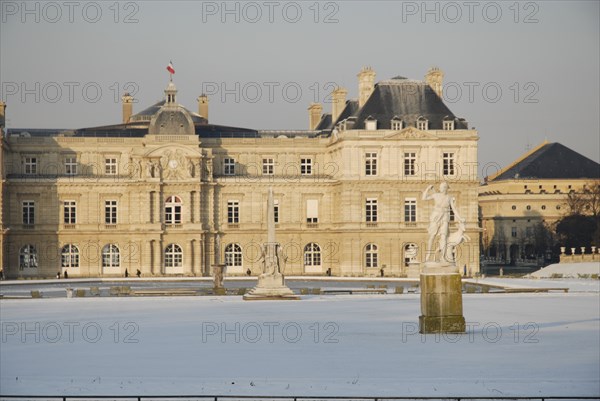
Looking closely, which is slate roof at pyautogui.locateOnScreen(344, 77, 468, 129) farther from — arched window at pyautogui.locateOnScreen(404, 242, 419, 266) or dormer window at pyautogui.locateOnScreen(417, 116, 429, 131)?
arched window at pyautogui.locateOnScreen(404, 242, 419, 266)

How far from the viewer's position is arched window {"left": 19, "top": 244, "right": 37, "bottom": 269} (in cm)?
7538

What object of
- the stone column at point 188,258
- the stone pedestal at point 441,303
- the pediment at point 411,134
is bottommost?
the stone pedestal at point 441,303

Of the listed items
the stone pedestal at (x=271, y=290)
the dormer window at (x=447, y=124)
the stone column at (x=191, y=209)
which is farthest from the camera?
the dormer window at (x=447, y=124)

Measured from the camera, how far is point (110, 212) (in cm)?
7669

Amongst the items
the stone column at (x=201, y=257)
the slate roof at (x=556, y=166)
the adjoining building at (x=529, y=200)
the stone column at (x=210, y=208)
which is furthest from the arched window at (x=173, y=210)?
the slate roof at (x=556, y=166)

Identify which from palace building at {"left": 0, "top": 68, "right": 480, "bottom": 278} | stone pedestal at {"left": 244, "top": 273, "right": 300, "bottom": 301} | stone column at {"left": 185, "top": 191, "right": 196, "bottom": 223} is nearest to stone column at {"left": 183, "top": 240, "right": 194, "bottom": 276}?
palace building at {"left": 0, "top": 68, "right": 480, "bottom": 278}

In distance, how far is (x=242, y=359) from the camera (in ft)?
87.9

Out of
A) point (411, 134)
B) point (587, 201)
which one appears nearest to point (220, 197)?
point (411, 134)

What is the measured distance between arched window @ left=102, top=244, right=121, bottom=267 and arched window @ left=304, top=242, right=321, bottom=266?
12.5 m

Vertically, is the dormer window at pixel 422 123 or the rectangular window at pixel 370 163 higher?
the dormer window at pixel 422 123

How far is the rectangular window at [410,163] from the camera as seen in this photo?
7675 cm

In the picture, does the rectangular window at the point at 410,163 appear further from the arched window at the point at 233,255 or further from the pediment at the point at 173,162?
the pediment at the point at 173,162

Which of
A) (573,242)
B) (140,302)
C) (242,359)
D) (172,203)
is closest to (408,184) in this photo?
(172,203)

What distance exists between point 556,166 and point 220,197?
204 feet
